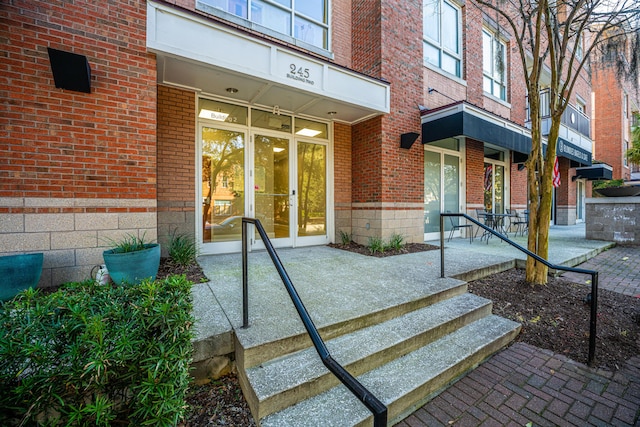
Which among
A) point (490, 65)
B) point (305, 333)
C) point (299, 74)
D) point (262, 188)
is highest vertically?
point (490, 65)

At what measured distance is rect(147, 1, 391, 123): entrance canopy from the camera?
381cm

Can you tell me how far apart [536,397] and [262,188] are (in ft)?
16.3

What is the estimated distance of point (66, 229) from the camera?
10.7ft

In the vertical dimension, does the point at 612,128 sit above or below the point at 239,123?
above

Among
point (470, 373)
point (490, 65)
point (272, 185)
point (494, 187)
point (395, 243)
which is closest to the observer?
point (470, 373)

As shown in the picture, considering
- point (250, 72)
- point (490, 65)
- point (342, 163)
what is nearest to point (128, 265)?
point (250, 72)

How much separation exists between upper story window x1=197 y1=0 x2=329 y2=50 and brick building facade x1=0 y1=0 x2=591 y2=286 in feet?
0.11

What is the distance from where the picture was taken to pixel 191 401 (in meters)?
1.92

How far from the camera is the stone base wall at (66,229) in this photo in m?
3.06

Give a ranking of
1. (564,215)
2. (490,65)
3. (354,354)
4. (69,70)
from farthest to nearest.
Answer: (564,215) → (490,65) → (69,70) → (354,354)

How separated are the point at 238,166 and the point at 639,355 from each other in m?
5.88

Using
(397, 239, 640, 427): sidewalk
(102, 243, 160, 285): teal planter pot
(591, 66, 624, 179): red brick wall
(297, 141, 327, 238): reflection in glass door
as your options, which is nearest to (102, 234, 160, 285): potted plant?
(102, 243, 160, 285): teal planter pot

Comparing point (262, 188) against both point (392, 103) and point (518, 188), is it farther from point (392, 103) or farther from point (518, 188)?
point (518, 188)

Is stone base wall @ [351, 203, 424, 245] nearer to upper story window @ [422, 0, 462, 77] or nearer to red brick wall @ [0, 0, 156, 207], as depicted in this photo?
upper story window @ [422, 0, 462, 77]
